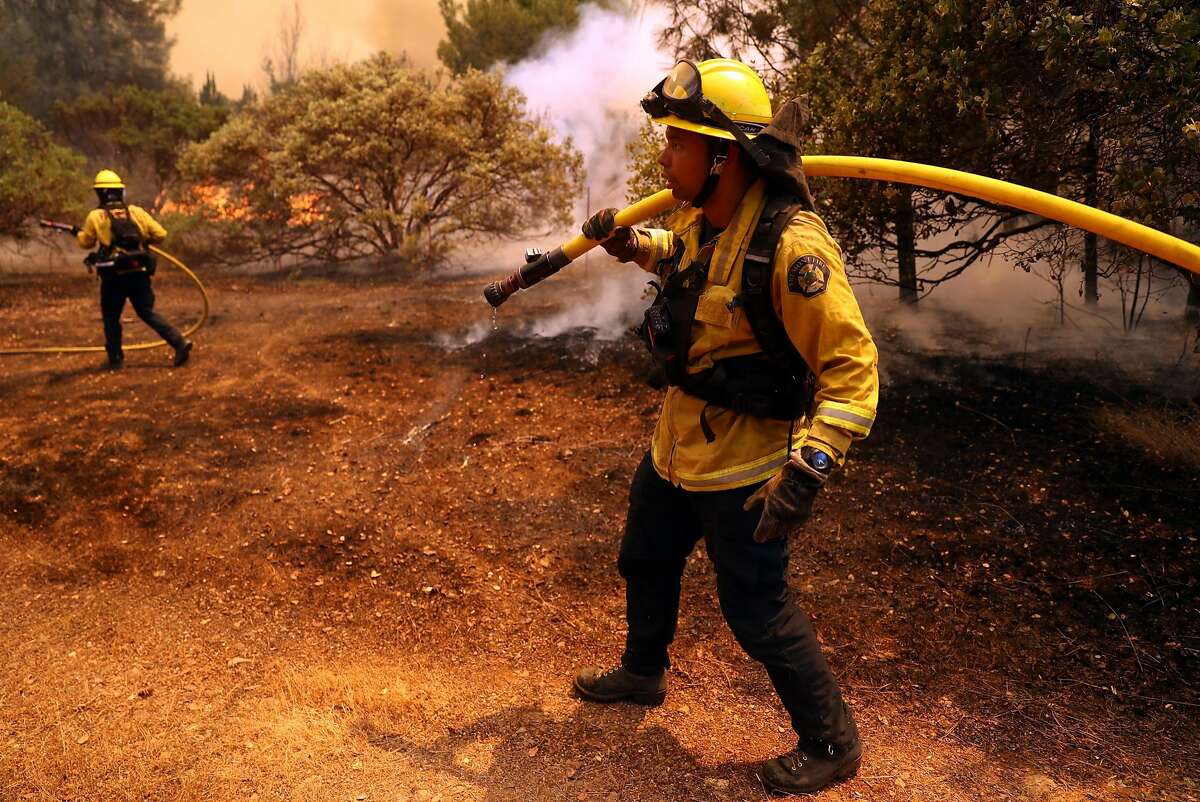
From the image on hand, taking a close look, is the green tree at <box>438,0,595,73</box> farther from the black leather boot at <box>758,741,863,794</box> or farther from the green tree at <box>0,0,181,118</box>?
the black leather boot at <box>758,741,863,794</box>

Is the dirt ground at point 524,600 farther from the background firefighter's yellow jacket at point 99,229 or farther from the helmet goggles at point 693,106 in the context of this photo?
the helmet goggles at point 693,106

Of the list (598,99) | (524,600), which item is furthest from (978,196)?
(598,99)

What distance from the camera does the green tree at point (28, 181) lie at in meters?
11.5

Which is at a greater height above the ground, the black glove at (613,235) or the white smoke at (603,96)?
the white smoke at (603,96)

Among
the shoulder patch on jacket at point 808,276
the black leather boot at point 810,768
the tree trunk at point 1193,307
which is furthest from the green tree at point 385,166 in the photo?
the black leather boot at point 810,768

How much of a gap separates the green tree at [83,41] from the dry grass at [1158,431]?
29.4m

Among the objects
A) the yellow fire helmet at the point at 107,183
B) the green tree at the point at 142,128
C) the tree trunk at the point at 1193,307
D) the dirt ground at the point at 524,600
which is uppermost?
the green tree at the point at 142,128

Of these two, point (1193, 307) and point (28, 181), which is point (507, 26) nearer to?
point (28, 181)

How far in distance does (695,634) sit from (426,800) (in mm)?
1475

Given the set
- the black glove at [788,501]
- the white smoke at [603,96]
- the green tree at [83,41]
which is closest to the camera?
the black glove at [788,501]

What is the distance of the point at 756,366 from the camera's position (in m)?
2.48

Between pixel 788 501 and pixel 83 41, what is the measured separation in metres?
34.6

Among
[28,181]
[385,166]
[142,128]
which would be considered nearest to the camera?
[28,181]

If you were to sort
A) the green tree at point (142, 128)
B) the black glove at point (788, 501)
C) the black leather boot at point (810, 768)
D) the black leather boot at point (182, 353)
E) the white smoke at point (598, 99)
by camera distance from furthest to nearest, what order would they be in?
the green tree at point (142, 128), the white smoke at point (598, 99), the black leather boot at point (182, 353), the black leather boot at point (810, 768), the black glove at point (788, 501)
